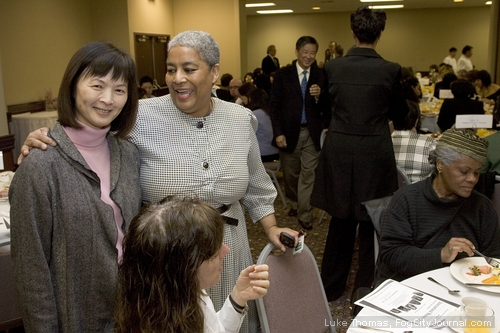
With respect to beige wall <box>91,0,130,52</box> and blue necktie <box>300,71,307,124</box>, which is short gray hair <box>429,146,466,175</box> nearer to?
blue necktie <box>300,71,307,124</box>

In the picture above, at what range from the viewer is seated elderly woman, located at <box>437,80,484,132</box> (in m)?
5.20

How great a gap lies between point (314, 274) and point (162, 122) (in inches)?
33.6

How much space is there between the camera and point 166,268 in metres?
1.21

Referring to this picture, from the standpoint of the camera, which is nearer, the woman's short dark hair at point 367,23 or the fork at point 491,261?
the fork at point 491,261

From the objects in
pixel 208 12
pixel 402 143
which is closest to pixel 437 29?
pixel 208 12

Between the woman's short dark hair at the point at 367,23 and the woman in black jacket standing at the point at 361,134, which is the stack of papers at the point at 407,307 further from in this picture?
the woman's short dark hair at the point at 367,23

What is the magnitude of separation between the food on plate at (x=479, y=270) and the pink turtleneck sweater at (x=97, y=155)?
4.42 ft

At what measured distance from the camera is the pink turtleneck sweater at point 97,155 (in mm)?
1493

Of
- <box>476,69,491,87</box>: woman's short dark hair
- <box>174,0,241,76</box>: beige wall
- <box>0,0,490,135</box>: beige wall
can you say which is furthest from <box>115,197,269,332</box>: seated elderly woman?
<box>174,0,241,76</box>: beige wall

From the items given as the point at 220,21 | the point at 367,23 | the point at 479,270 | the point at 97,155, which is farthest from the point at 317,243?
the point at 220,21

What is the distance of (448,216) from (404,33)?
16.9 metres

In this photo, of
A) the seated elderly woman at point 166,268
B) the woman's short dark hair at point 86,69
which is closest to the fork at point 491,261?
the seated elderly woman at point 166,268

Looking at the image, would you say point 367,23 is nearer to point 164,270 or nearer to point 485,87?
point 164,270

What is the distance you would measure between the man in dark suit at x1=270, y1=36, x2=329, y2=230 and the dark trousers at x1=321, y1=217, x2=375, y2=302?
1.32m
